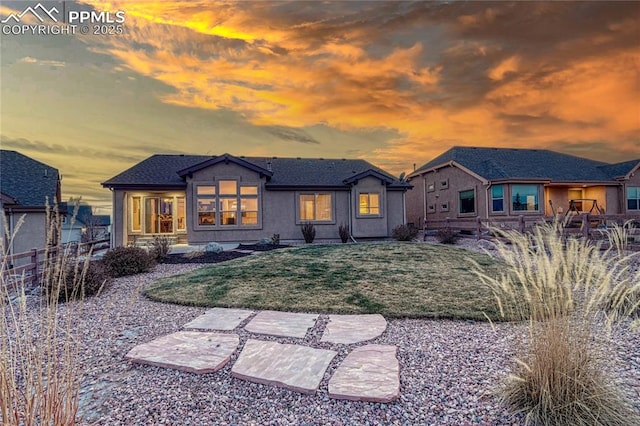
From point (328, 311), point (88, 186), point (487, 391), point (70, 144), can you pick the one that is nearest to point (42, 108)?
point (70, 144)

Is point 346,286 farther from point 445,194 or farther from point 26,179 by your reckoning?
point 26,179

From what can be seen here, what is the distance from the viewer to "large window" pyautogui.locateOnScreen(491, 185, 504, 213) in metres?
17.8

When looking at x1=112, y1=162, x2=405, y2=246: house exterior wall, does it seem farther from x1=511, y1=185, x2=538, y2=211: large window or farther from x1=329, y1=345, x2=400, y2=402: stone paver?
x1=329, y1=345, x2=400, y2=402: stone paver

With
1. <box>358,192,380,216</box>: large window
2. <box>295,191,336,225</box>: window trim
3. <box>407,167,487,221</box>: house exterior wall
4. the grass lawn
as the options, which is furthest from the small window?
<box>407,167,487,221</box>: house exterior wall

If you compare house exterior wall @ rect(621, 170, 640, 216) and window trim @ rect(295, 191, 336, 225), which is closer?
window trim @ rect(295, 191, 336, 225)

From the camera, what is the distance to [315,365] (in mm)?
3027

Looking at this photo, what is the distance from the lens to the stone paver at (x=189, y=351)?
3027 millimetres

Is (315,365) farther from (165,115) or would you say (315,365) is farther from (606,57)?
(606,57)

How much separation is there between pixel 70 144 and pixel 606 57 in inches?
845

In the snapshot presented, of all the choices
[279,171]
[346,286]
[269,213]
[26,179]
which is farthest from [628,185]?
[26,179]

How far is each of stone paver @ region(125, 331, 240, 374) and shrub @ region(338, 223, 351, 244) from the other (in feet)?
38.5

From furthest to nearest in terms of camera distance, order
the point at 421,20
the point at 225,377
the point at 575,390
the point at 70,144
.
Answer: the point at 70,144
the point at 421,20
the point at 225,377
the point at 575,390

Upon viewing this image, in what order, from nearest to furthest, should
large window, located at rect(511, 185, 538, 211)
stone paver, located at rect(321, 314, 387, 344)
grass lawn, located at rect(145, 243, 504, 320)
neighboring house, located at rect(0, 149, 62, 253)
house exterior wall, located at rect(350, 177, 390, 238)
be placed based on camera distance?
stone paver, located at rect(321, 314, 387, 344)
grass lawn, located at rect(145, 243, 504, 320)
neighboring house, located at rect(0, 149, 62, 253)
house exterior wall, located at rect(350, 177, 390, 238)
large window, located at rect(511, 185, 538, 211)

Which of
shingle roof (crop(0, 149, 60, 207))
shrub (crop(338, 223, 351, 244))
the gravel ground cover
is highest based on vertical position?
shingle roof (crop(0, 149, 60, 207))
